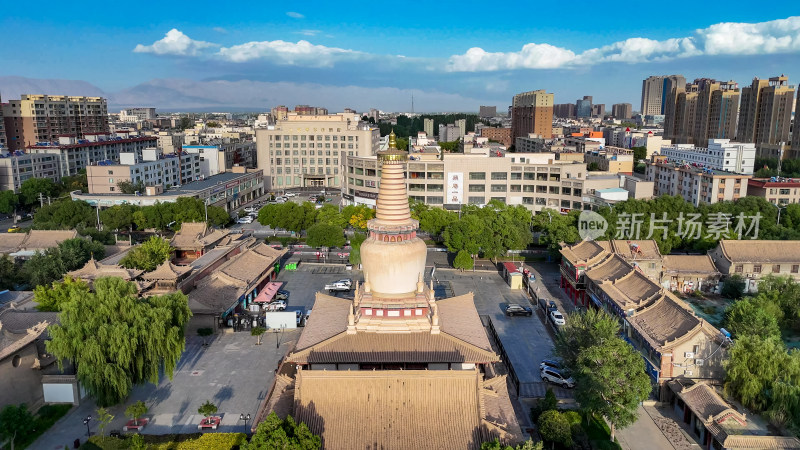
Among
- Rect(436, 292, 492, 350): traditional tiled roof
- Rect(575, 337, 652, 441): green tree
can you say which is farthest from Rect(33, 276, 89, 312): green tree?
Rect(575, 337, 652, 441): green tree

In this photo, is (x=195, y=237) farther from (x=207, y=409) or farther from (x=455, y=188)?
(x=455, y=188)

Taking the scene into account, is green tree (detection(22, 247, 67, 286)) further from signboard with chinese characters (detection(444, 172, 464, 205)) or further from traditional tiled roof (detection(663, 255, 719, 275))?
traditional tiled roof (detection(663, 255, 719, 275))

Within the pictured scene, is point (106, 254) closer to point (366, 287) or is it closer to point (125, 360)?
point (125, 360)

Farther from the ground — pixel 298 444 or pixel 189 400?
pixel 298 444

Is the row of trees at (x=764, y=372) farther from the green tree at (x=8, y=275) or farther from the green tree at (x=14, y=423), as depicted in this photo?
the green tree at (x=8, y=275)

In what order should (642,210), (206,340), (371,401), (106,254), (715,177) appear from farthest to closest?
(715,177) → (642,210) → (106,254) → (206,340) → (371,401)

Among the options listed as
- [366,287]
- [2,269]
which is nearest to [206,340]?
[366,287]
